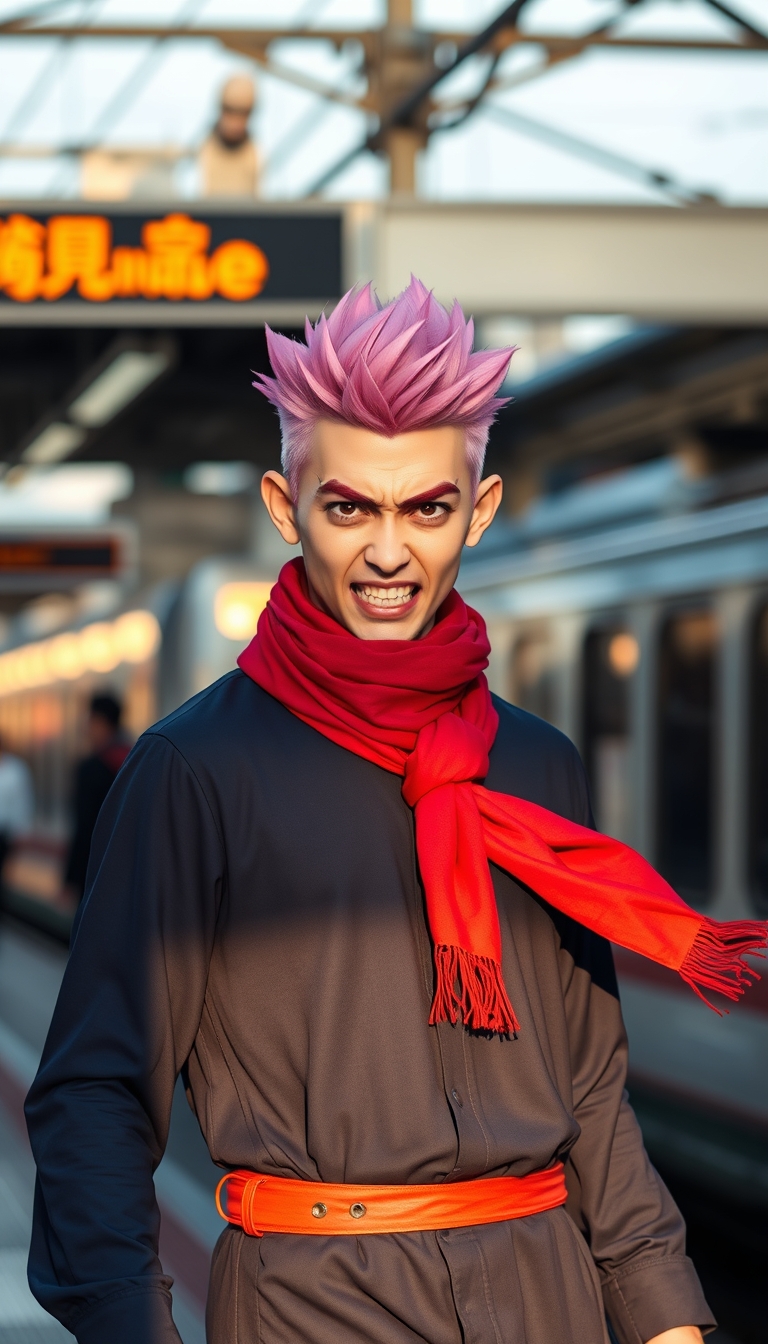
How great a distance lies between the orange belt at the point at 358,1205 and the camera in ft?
5.98

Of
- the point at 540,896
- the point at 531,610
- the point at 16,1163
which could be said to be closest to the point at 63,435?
the point at 531,610

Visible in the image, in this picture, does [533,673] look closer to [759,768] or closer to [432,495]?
[759,768]

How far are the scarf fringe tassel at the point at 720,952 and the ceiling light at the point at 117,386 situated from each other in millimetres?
8727

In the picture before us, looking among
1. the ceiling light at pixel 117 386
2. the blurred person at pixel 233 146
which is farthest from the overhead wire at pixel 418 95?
the ceiling light at pixel 117 386

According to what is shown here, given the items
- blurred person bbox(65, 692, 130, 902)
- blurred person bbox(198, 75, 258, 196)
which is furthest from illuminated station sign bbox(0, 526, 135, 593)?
blurred person bbox(198, 75, 258, 196)

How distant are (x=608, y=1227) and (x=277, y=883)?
55cm

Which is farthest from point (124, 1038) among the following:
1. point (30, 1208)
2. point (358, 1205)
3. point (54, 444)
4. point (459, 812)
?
point (54, 444)

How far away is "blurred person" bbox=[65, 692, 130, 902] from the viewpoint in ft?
39.1

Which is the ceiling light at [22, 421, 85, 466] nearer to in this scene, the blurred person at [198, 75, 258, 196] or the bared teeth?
the blurred person at [198, 75, 258, 196]

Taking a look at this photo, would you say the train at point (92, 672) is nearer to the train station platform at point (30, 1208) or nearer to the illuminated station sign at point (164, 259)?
the illuminated station sign at point (164, 259)

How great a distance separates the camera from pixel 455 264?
7617 mm

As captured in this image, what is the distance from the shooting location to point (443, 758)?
193 cm

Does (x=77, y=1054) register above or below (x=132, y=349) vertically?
below

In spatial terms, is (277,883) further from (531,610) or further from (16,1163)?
(531,610)
